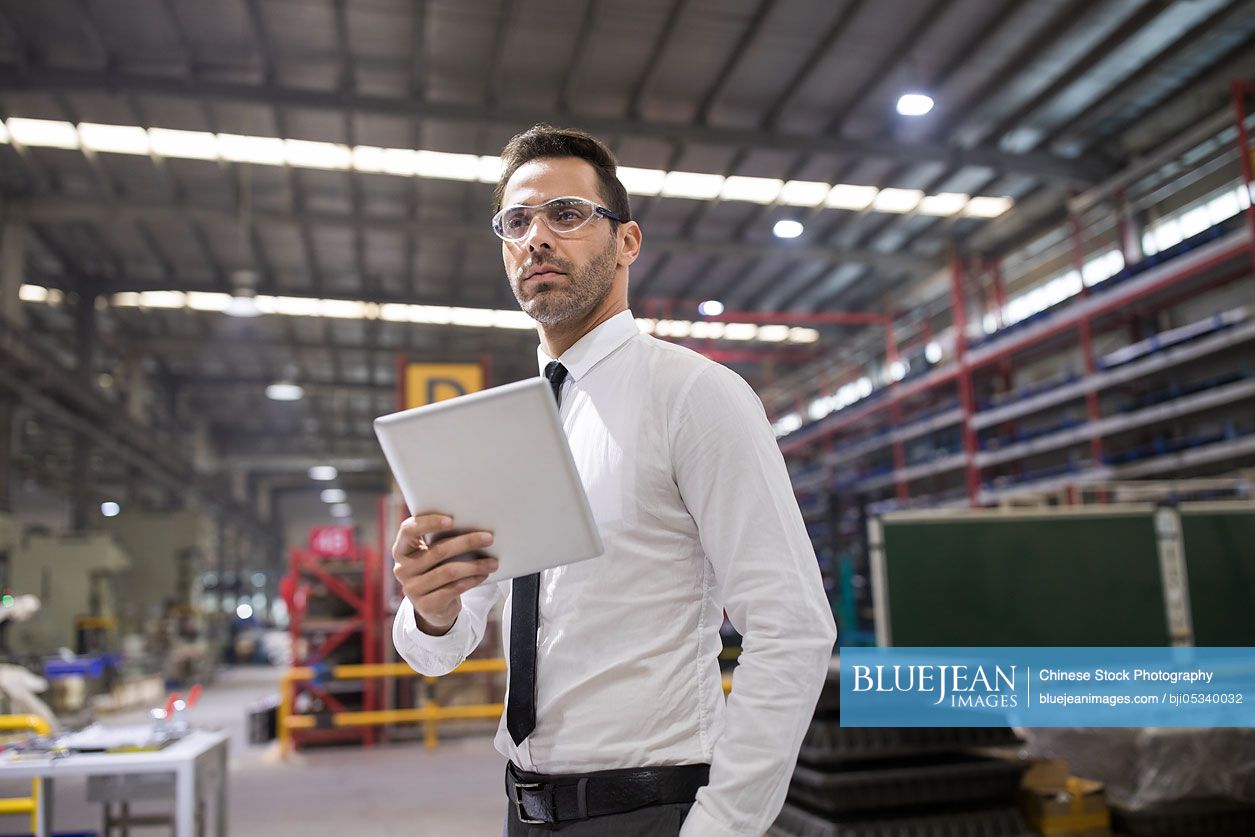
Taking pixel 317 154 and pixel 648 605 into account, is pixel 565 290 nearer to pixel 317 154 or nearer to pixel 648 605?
pixel 648 605

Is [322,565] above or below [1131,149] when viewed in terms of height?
below

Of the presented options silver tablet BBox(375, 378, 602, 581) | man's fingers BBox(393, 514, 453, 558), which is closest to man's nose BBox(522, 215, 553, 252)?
silver tablet BBox(375, 378, 602, 581)

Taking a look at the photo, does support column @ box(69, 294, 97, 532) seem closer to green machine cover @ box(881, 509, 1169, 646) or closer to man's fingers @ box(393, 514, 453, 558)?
green machine cover @ box(881, 509, 1169, 646)

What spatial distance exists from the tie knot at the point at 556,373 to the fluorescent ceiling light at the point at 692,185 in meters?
11.9

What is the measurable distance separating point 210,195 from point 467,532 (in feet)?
46.7

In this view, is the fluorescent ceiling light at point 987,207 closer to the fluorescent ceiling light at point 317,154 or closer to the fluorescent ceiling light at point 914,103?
the fluorescent ceiling light at point 914,103

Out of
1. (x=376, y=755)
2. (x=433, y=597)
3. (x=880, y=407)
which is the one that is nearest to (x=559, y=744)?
(x=433, y=597)

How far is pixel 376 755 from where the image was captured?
10.2 metres

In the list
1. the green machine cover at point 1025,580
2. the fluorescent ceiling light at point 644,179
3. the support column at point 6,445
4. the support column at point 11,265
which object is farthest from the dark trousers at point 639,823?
the support column at point 6,445

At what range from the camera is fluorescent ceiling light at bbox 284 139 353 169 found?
40.3 feet

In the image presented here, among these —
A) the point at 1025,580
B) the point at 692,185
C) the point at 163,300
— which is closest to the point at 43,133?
the point at 163,300

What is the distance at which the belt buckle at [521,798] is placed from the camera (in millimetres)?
1482

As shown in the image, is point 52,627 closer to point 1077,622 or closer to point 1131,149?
point 1077,622

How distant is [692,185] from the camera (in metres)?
13.5
